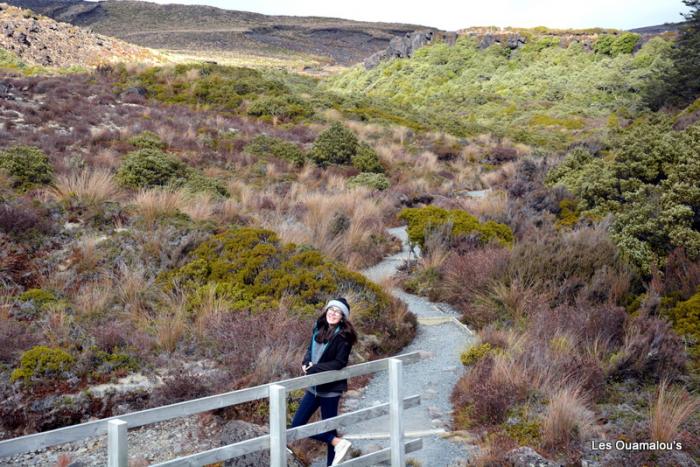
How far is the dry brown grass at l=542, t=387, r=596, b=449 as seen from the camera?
4.93 metres

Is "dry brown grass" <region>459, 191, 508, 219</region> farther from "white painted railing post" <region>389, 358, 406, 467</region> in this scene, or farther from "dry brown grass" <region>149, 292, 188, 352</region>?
"white painted railing post" <region>389, 358, 406, 467</region>

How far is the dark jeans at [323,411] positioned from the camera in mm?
4652

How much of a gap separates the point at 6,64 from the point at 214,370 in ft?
106

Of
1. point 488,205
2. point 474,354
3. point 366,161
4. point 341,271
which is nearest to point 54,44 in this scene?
point 366,161

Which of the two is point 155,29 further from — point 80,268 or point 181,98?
point 80,268

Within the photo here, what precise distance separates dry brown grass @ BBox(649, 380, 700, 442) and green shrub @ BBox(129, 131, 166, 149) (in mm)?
14490

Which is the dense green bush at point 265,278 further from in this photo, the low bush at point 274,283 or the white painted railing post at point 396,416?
the white painted railing post at point 396,416

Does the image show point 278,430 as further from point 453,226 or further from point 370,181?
Answer: point 370,181

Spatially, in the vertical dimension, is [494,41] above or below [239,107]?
above

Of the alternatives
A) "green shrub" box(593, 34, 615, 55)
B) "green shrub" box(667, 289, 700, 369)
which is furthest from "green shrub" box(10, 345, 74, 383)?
"green shrub" box(593, 34, 615, 55)

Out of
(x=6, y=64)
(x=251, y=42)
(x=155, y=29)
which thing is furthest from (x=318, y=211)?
(x=251, y=42)

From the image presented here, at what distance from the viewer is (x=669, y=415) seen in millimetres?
4902

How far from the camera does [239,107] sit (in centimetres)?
2633

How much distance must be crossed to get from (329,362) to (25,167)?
9723 mm
